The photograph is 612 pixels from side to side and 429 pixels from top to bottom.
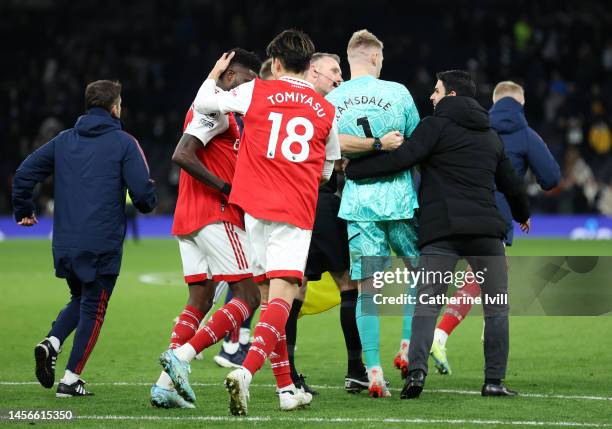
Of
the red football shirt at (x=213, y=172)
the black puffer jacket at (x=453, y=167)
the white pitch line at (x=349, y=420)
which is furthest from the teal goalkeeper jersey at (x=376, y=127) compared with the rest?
the white pitch line at (x=349, y=420)

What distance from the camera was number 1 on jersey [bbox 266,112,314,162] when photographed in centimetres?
695

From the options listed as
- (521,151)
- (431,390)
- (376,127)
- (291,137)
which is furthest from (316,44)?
(291,137)

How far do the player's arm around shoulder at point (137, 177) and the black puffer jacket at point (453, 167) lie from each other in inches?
60.9

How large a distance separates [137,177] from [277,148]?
1.46 m

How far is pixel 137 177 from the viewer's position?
8.02 m

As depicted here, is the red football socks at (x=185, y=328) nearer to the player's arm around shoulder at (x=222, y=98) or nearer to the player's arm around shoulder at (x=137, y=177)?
the player's arm around shoulder at (x=137, y=177)

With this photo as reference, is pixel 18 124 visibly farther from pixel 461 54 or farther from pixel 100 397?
pixel 100 397

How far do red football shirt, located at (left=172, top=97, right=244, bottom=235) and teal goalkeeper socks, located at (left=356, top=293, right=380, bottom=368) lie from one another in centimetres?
107

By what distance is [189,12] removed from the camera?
114ft

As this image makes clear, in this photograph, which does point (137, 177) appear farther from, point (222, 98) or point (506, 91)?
point (506, 91)

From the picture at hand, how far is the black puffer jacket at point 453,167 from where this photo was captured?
7621mm

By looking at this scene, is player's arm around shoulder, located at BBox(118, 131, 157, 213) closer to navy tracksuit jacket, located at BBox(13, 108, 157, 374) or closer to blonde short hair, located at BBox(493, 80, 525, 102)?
navy tracksuit jacket, located at BBox(13, 108, 157, 374)

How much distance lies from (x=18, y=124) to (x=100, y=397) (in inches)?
951

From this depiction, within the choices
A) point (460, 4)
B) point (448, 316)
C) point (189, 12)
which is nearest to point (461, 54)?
point (460, 4)
